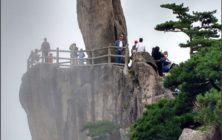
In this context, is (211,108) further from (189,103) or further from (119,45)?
(119,45)

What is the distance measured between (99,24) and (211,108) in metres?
19.8

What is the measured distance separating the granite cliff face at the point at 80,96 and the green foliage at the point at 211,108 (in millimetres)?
11763

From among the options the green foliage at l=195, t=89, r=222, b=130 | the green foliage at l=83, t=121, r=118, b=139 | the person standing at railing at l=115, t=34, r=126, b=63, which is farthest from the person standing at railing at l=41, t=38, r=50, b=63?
the green foliage at l=195, t=89, r=222, b=130

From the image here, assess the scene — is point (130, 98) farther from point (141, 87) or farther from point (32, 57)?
point (32, 57)

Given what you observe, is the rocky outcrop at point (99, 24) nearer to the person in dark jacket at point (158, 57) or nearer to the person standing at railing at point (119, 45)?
the person standing at railing at point (119, 45)

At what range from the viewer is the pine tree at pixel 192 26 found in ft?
151

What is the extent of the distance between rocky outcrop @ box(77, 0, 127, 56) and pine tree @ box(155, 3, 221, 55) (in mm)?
6127

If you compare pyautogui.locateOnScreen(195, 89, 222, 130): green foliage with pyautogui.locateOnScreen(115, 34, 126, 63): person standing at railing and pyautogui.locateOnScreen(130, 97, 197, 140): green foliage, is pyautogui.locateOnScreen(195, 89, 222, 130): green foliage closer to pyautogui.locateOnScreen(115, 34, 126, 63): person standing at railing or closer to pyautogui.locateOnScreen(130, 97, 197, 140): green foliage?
pyautogui.locateOnScreen(130, 97, 197, 140): green foliage

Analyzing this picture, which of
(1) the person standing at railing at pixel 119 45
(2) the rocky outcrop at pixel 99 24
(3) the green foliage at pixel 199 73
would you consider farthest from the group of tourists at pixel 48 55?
(3) the green foliage at pixel 199 73

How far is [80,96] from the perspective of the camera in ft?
169

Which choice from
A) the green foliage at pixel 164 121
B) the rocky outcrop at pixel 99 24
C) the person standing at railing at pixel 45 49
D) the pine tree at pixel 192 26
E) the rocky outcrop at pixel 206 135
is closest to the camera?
the rocky outcrop at pixel 206 135

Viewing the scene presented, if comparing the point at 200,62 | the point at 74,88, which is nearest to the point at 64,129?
the point at 74,88

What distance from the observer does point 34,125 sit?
56.0 metres

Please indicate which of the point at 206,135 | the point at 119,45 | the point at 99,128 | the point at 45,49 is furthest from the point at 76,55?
the point at 206,135
